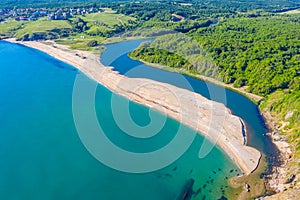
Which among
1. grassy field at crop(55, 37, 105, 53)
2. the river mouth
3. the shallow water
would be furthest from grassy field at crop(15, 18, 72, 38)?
the shallow water

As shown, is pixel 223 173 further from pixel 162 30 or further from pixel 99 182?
pixel 162 30

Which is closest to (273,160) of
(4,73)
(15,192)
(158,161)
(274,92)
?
(158,161)

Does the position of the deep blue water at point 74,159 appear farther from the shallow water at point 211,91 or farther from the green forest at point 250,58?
the green forest at point 250,58

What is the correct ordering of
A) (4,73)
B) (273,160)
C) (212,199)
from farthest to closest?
(4,73) → (273,160) → (212,199)

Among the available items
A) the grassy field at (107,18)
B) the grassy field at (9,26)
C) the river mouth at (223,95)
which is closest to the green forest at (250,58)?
the river mouth at (223,95)

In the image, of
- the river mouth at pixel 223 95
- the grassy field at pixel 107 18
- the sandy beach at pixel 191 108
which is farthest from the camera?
the grassy field at pixel 107 18

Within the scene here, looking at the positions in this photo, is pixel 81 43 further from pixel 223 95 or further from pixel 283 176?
pixel 283 176

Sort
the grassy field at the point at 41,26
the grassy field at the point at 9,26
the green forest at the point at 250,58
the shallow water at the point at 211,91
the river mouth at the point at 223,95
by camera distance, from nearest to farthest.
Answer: the river mouth at the point at 223,95 → the shallow water at the point at 211,91 → the green forest at the point at 250,58 → the grassy field at the point at 41,26 → the grassy field at the point at 9,26

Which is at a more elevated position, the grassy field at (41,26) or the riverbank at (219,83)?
the riverbank at (219,83)

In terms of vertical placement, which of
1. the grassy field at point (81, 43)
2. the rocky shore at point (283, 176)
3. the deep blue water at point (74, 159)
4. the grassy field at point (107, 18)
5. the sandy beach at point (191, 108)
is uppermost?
the rocky shore at point (283, 176)
